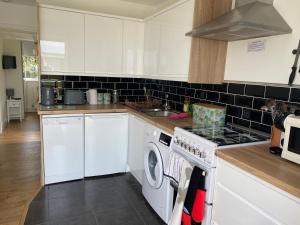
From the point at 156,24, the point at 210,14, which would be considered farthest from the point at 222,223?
Result: the point at 156,24

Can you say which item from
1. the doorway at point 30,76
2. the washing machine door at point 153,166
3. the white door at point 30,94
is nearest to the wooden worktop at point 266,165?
the washing machine door at point 153,166

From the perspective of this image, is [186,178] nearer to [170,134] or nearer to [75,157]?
[170,134]

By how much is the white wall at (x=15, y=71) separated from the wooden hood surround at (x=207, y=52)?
19.1ft

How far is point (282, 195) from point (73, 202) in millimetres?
1987

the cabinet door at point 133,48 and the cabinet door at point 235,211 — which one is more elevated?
the cabinet door at point 133,48

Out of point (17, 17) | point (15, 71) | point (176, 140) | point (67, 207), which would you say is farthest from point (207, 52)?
point (15, 71)

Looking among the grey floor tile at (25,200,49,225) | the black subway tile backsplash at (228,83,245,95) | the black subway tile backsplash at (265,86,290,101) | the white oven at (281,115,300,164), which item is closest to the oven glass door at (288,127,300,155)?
the white oven at (281,115,300,164)

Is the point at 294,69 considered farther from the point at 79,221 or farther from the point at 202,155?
the point at 79,221

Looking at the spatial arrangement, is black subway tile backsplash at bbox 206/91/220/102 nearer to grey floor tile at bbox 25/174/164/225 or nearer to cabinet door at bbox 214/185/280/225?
cabinet door at bbox 214/185/280/225

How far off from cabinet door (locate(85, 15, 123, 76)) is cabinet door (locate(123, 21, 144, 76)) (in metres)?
0.07

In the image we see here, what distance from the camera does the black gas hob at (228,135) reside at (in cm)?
154

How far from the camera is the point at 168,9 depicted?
2.38 meters

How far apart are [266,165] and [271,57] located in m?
0.91

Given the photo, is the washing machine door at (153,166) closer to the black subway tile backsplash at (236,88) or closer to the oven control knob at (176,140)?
the oven control knob at (176,140)
